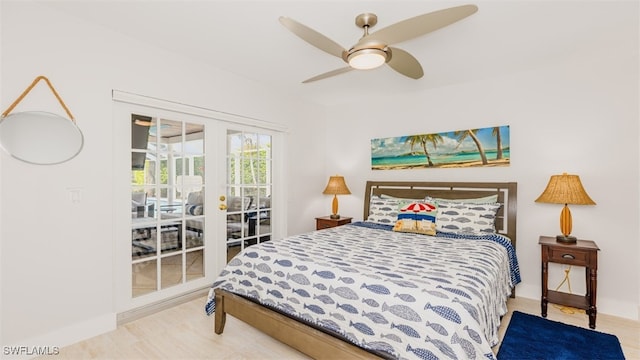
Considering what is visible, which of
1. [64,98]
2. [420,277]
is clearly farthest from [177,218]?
[420,277]

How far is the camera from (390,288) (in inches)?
68.2

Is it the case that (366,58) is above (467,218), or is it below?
above

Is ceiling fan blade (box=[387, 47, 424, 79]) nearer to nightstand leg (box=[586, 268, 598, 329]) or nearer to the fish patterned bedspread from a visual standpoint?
the fish patterned bedspread

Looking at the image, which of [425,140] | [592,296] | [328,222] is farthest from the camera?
[328,222]

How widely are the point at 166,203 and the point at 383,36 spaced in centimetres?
248

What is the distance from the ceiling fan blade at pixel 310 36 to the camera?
6.28 feet

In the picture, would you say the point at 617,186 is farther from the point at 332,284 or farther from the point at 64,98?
the point at 64,98

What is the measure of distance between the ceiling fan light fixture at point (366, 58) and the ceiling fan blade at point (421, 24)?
86 mm

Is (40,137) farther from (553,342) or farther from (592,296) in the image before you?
(592,296)

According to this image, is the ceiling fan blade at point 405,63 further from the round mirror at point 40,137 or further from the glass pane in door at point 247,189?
the round mirror at point 40,137

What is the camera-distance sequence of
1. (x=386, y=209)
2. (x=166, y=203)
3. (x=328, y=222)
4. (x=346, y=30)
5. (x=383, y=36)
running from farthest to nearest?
(x=328, y=222), (x=386, y=209), (x=166, y=203), (x=346, y=30), (x=383, y=36)

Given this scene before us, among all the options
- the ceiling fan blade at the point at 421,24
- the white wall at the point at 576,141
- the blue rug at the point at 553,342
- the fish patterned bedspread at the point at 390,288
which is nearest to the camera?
the fish patterned bedspread at the point at 390,288

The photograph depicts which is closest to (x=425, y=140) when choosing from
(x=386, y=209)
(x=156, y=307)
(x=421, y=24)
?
(x=386, y=209)

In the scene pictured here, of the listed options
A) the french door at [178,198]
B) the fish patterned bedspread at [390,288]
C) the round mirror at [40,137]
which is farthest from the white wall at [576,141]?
the round mirror at [40,137]
